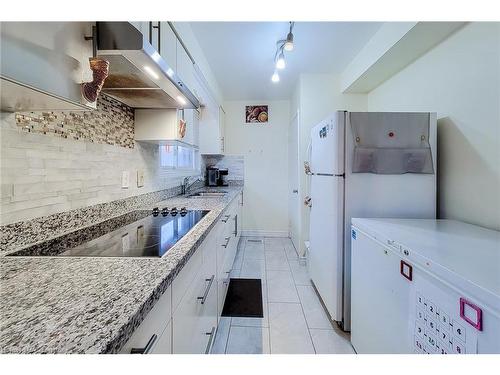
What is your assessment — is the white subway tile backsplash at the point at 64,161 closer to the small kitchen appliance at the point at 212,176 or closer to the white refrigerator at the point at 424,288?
the white refrigerator at the point at 424,288

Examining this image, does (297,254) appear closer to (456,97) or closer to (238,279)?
(238,279)

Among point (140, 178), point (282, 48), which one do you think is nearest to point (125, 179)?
point (140, 178)

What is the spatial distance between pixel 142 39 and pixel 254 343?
1.89 metres

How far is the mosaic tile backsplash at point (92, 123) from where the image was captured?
97cm

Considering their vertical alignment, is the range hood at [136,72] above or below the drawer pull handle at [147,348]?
above

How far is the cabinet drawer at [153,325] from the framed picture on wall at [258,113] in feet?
13.0

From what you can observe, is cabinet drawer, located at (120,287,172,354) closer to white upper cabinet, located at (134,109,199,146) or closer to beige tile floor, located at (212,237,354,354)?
beige tile floor, located at (212,237,354,354)

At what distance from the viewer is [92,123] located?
1310 millimetres

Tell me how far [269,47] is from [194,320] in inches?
101

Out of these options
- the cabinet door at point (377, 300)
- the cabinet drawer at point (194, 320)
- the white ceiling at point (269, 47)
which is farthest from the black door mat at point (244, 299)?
the white ceiling at point (269, 47)

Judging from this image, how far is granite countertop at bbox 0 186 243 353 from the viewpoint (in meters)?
0.43

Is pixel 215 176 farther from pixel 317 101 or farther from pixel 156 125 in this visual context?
pixel 156 125

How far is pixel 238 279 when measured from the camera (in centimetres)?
269
